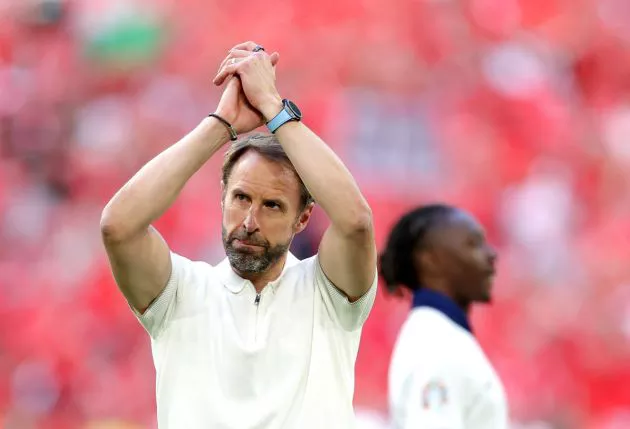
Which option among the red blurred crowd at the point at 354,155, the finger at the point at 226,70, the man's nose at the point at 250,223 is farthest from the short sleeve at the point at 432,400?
the red blurred crowd at the point at 354,155

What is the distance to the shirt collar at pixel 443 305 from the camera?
3.77 metres

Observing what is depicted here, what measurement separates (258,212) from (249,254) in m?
0.09

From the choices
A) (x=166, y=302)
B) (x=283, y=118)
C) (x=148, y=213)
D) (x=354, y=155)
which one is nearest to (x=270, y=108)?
(x=283, y=118)

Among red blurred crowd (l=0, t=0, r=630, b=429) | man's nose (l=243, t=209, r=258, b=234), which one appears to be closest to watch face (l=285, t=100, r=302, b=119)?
man's nose (l=243, t=209, r=258, b=234)

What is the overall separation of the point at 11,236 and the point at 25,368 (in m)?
0.87

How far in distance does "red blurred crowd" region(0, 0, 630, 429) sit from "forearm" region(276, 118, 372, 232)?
484cm

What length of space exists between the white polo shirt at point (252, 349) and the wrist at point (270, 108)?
0.33 metres

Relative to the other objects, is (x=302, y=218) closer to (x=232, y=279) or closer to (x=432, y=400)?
(x=232, y=279)

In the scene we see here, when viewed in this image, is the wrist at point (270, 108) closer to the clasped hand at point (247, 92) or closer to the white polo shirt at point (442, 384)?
the clasped hand at point (247, 92)

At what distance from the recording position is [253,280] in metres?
2.54

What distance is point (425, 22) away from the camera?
8117mm

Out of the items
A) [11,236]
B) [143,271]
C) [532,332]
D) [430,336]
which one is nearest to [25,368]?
[11,236]

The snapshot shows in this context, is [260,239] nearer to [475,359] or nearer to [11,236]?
[475,359]

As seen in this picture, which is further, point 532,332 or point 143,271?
point 532,332
